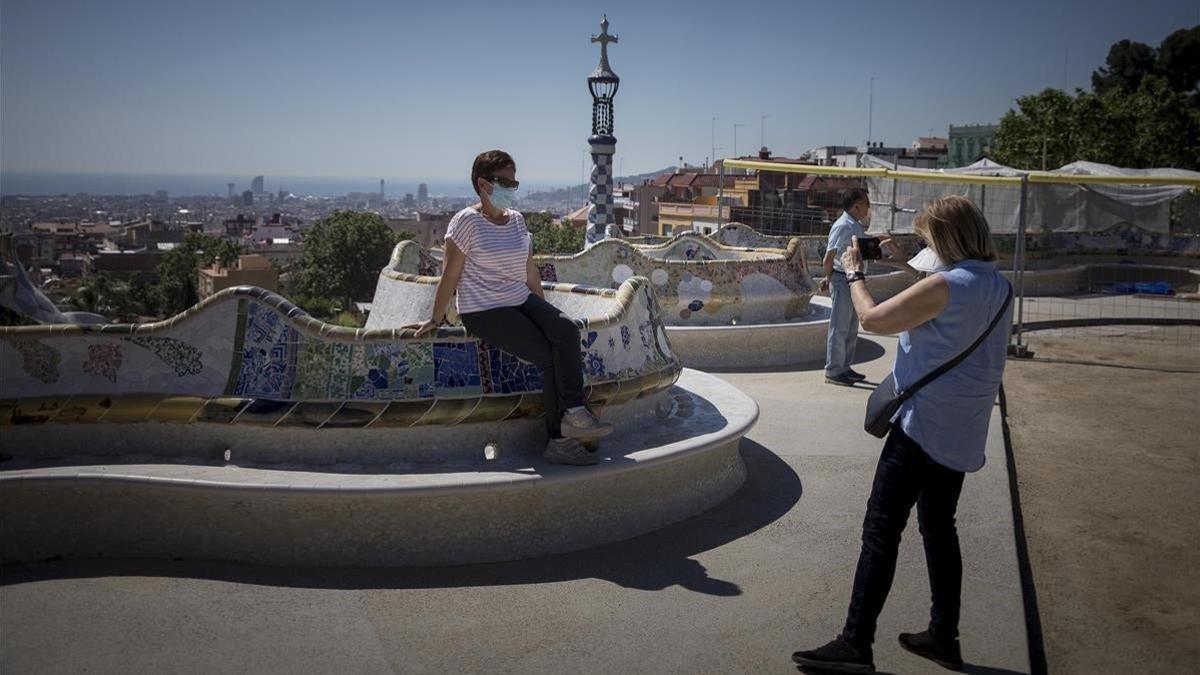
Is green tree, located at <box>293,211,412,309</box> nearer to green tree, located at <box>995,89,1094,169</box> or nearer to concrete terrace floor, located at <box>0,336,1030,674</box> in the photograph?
green tree, located at <box>995,89,1094,169</box>

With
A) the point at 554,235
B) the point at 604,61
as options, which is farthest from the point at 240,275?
the point at 604,61

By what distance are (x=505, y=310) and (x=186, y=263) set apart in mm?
79848

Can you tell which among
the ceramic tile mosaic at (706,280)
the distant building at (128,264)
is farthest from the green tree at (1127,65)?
the distant building at (128,264)

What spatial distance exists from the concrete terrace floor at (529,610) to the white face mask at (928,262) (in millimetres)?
1551

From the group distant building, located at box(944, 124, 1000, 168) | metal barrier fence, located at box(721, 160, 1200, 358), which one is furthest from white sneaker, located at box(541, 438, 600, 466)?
distant building, located at box(944, 124, 1000, 168)

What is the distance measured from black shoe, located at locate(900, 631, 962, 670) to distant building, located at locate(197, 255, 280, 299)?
63.9 m

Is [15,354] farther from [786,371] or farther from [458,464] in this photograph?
[786,371]

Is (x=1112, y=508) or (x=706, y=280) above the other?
(x=706, y=280)

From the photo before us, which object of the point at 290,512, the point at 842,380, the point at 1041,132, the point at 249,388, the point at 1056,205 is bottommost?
the point at 842,380

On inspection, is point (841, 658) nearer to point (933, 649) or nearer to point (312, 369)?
point (933, 649)

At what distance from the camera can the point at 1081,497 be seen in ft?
21.0

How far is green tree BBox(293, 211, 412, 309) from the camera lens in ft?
232

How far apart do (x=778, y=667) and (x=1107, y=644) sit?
1.55 m

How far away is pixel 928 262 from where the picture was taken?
384cm
